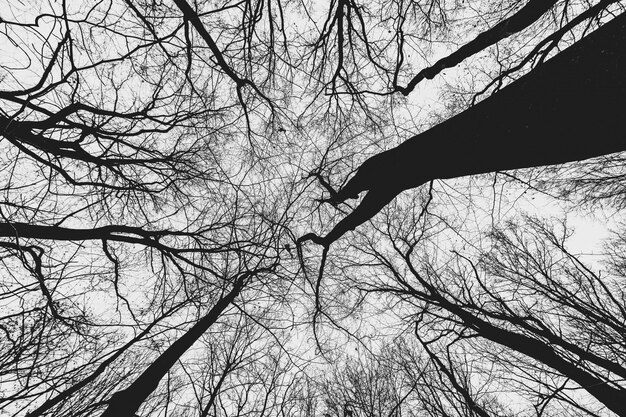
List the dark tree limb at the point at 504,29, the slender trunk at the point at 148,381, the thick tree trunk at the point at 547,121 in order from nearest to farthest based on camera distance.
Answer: the thick tree trunk at the point at 547,121 → the dark tree limb at the point at 504,29 → the slender trunk at the point at 148,381

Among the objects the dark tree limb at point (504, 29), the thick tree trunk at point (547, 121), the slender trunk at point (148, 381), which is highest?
the dark tree limb at point (504, 29)

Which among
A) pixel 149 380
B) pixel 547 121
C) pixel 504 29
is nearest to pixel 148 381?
pixel 149 380

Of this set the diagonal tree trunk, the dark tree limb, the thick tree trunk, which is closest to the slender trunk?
the diagonal tree trunk

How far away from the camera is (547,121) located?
1.94m

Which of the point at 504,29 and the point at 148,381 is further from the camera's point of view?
the point at 148,381

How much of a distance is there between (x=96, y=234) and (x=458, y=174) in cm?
460

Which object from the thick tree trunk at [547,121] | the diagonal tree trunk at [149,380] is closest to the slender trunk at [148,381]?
the diagonal tree trunk at [149,380]

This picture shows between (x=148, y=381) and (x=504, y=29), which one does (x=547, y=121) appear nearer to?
(x=504, y=29)

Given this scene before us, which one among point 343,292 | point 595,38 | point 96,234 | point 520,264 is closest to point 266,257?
point 343,292

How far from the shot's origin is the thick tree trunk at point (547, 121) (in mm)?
1750

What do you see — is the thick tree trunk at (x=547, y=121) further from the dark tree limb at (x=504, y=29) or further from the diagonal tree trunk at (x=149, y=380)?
the diagonal tree trunk at (x=149, y=380)

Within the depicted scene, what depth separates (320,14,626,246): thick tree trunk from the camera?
1.75m

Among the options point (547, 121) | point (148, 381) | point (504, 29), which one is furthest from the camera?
point (148, 381)

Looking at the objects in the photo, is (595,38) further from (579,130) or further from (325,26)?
(325,26)
